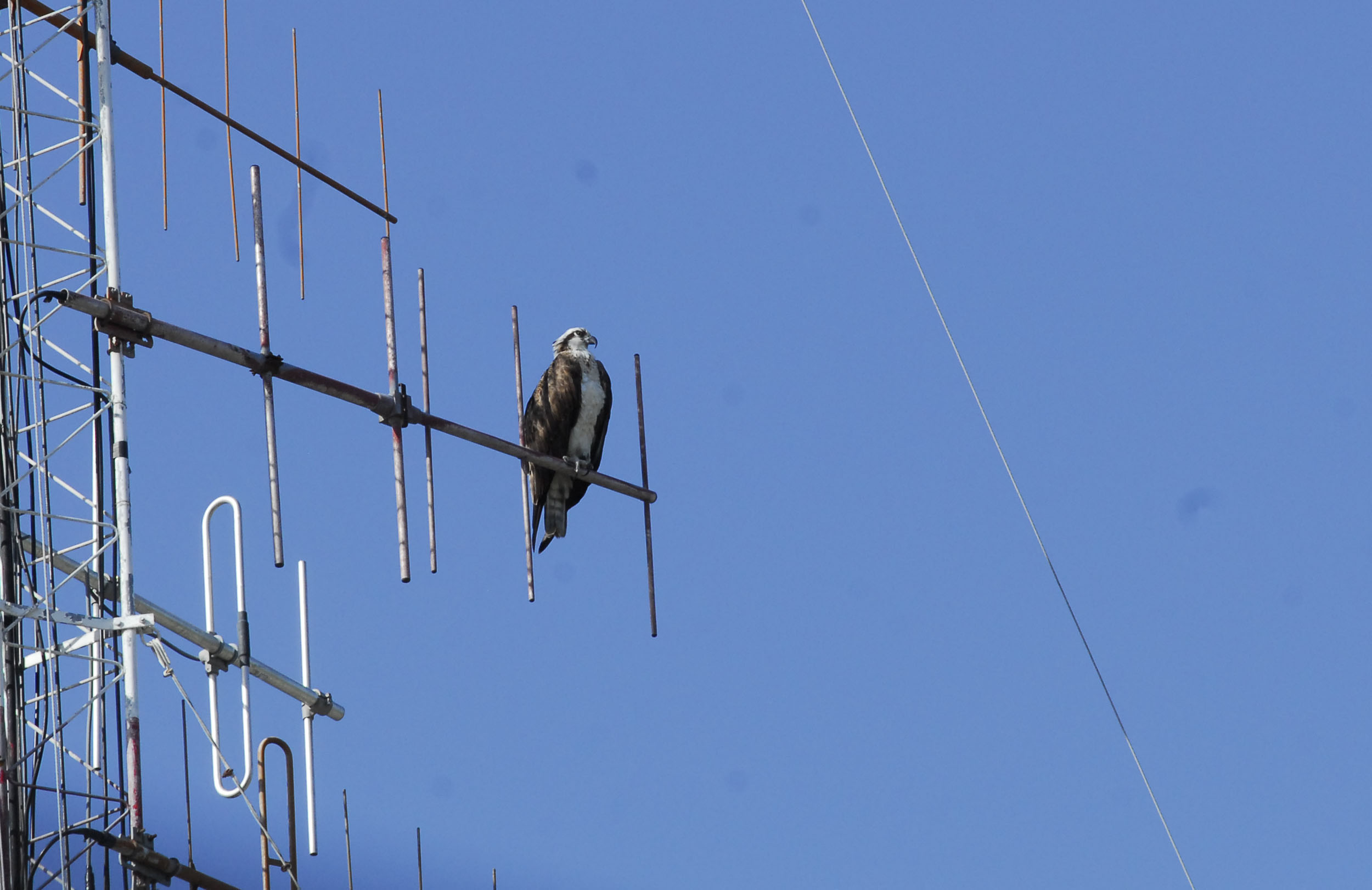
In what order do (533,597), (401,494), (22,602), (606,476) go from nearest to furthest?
(22,602)
(401,494)
(533,597)
(606,476)

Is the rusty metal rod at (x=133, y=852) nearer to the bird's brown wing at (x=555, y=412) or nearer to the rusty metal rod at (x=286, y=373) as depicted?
the rusty metal rod at (x=286, y=373)

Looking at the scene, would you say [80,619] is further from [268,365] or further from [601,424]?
[601,424]

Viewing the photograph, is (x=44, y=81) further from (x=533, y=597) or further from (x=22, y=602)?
(x=533, y=597)

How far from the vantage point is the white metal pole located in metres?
9.48

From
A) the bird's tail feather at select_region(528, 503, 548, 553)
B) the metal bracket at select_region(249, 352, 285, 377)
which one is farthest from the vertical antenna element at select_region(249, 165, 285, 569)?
the bird's tail feather at select_region(528, 503, 548, 553)

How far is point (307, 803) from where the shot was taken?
1094 centimetres

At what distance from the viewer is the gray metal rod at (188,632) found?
1008 cm

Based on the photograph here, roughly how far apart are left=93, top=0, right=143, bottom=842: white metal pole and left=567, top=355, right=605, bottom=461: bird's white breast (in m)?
5.70

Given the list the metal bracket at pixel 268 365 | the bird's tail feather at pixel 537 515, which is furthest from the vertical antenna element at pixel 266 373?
the bird's tail feather at pixel 537 515

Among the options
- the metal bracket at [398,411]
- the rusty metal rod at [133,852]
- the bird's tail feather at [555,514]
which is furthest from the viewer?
the bird's tail feather at [555,514]

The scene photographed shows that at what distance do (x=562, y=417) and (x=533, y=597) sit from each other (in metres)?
3.16

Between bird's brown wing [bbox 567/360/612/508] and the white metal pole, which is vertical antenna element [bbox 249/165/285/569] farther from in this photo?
bird's brown wing [bbox 567/360/612/508]

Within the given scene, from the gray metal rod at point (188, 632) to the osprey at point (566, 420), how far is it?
9.87ft

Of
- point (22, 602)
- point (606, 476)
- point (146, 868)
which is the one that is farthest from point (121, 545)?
point (606, 476)
